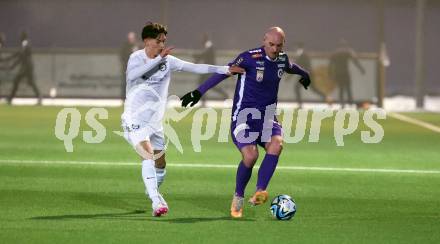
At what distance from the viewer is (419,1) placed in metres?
34.1

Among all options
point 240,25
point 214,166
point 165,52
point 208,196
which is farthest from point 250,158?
point 240,25

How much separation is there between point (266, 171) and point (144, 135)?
54.4 inches

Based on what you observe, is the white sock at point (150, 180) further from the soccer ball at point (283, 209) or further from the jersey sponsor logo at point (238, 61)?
the jersey sponsor logo at point (238, 61)

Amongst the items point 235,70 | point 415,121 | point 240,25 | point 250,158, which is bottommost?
point 240,25

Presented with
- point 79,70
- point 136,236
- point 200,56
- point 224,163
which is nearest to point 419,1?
point 200,56

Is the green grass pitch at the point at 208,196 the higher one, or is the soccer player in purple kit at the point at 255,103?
the soccer player in purple kit at the point at 255,103

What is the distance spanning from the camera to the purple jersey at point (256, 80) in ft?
38.0

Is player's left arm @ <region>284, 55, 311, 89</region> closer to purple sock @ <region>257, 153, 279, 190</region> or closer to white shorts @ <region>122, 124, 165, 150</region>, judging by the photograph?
purple sock @ <region>257, 153, 279, 190</region>

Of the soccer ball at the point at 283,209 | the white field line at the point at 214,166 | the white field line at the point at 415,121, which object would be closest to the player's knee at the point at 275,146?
the soccer ball at the point at 283,209

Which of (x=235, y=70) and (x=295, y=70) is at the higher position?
(x=235, y=70)

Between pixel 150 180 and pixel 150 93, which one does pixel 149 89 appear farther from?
pixel 150 180

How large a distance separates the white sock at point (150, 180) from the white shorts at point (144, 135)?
0.26 m

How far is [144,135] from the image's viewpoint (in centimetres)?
1150

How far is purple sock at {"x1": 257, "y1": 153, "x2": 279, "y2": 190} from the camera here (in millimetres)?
11273
